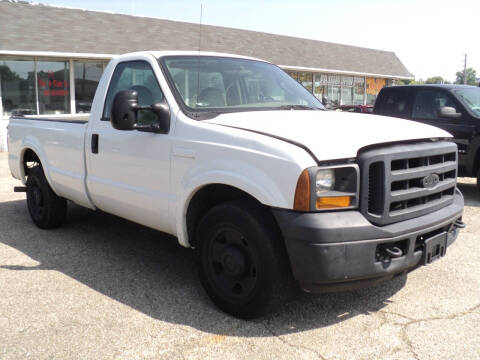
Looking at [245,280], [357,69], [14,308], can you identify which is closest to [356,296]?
[245,280]

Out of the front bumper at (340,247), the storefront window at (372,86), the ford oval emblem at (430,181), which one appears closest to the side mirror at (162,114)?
the front bumper at (340,247)

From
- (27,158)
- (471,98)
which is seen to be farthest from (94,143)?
(471,98)

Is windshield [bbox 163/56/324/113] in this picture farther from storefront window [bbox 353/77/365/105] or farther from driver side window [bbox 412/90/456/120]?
storefront window [bbox 353/77/365/105]

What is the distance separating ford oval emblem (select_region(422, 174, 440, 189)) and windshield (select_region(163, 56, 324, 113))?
1.38m

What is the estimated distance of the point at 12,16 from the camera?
16.2 meters

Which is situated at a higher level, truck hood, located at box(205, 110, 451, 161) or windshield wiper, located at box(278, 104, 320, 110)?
windshield wiper, located at box(278, 104, 320, 110)

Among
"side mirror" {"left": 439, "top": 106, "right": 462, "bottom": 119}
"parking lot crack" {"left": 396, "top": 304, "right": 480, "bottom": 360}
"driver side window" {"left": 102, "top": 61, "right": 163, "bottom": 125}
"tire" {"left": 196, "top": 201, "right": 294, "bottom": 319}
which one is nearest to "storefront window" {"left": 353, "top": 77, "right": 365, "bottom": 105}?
"side mirror" {"left": 439, "top": 106, "right": 462, "bottom": 119}

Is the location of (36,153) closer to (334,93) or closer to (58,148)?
(58,148)

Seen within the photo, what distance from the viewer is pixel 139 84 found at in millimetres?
4367

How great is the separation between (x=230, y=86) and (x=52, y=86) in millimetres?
13585

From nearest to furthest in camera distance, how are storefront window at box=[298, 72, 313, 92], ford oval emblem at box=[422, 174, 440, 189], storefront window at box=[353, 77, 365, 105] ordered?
1. ford oval emblem at box=[422, 174, 440, 189]
2. storefront window at box=[298, 72, 313, 92]
3. storefront window at box=[353, 77, 365, 105]

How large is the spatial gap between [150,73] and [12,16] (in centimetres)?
1448

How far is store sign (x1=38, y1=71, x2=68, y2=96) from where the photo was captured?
16.0 m

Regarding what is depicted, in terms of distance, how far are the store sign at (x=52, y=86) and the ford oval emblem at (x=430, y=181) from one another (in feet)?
49.1
